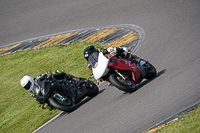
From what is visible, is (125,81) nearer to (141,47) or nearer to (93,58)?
(93,58)

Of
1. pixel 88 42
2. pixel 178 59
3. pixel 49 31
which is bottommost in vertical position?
pixel 178 59

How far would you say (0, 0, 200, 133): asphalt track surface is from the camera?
7.24 metres

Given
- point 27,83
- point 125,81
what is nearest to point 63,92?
point 27,83

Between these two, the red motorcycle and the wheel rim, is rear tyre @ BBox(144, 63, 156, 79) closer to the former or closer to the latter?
the red motorcycle

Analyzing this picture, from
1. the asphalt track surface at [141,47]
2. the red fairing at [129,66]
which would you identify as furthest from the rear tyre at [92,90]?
the red fairing at [129,66]

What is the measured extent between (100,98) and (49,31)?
7695mm

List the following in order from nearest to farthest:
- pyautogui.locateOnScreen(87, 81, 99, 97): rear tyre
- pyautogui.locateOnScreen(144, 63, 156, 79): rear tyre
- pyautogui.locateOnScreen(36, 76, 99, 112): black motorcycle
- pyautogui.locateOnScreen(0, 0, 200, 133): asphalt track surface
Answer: pyautogui.locateOnScreen(0, 0, 200, 133): asphalt track surface
pyautogui.locateOnScreen(36, 76, 99, 112): black motorcycle
pyautogui.locateOnScreen(144, 63, 156, 79): rear tyre
pyautogui.locateOnScreen(87, 81, 99, 97): rear tyre

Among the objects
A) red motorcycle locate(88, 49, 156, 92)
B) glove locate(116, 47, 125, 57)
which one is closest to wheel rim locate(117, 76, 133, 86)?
red motorcycle locate(88, 49, 156, 92)

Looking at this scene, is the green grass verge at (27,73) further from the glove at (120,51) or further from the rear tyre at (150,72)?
the rear tyre at (150,72)

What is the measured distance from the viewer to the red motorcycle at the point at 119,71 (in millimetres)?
8148

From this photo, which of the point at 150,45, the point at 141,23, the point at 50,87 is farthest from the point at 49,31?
the point at 50,87

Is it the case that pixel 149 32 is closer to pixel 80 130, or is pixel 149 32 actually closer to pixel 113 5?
pixel 113 5

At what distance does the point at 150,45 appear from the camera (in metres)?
11.8

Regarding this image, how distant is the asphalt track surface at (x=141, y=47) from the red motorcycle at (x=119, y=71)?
0.97ft
